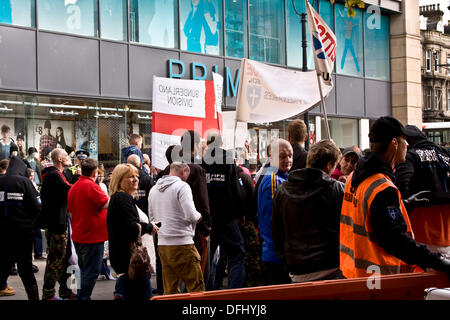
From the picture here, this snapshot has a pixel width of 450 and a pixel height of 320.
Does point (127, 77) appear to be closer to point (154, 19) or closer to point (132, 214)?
point (154, 19)

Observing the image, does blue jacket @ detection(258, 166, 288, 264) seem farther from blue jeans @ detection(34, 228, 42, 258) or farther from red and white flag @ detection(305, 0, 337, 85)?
blue jeans @ detection(34, 228, 42, 258)

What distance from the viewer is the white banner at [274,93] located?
28.5 ft

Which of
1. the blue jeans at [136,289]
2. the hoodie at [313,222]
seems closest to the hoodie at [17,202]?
the blue jeans at [136,289]

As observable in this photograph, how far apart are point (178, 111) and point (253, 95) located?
2.16 metres

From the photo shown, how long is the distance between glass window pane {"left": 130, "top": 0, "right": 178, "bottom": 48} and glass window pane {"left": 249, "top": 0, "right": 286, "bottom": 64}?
3.12 m

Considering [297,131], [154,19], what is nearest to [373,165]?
[297,131]

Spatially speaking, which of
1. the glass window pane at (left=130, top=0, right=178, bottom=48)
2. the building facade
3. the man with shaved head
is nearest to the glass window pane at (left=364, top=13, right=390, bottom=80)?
the building facade

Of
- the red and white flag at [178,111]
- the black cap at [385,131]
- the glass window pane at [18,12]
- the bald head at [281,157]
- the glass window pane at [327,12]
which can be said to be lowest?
the bald head at [281,157]

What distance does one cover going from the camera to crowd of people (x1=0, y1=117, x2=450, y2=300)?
367 centimetres

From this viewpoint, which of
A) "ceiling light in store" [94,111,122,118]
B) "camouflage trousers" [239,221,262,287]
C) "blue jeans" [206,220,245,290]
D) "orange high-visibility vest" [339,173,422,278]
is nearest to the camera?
"orange high-visibility vest" [339,173,422,278]

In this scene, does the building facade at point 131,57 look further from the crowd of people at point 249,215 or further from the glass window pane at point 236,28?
the crowd of people at point 249,215

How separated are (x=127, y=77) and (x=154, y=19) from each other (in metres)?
2.00

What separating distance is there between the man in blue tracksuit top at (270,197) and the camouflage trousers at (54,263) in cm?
320

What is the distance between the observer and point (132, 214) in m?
6.12
